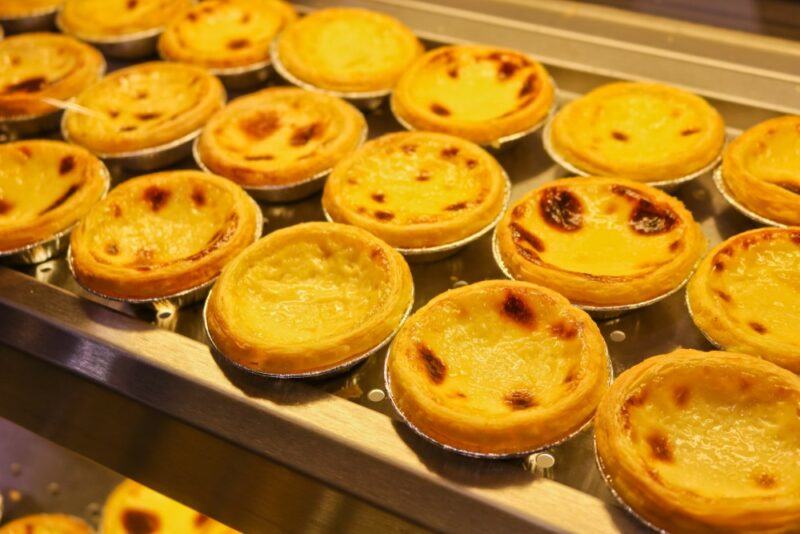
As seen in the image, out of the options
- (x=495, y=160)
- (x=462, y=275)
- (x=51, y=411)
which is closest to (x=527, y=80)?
(x=495, y=160)

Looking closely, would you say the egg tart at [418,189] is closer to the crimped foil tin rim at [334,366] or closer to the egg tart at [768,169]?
the crimped foil tin rim at [334,366]

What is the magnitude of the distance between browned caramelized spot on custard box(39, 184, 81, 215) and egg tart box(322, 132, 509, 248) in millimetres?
919

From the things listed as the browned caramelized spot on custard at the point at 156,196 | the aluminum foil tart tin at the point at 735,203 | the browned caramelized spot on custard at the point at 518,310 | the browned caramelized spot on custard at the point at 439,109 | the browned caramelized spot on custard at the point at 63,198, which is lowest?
the browned caramelized spot on custard at the point at 63,198

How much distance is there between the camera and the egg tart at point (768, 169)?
2.57m

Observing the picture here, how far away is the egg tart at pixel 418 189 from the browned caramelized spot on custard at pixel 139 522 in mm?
1388

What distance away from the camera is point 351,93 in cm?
338

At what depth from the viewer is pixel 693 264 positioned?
245 cm

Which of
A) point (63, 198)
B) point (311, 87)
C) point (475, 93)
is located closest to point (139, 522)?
point (63, 198)

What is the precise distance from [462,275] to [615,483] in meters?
0.99

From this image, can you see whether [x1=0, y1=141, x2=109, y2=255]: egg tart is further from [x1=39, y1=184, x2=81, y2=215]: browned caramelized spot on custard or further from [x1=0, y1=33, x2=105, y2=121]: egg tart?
[x1=0, y1=33, x2=105, y2=121]: egg tart

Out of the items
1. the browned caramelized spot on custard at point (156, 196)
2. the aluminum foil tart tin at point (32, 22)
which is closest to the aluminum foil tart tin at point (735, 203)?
the browned caramelized spot on custard at point (156, 196)

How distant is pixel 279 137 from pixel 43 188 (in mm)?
878

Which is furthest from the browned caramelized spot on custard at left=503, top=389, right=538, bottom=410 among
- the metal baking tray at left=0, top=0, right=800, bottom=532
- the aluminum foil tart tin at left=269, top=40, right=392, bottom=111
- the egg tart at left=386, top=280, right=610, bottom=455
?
the aluminum foil tart tin at left=269, top=40, right=392, bottom=111

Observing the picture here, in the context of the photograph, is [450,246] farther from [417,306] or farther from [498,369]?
[498,369]
